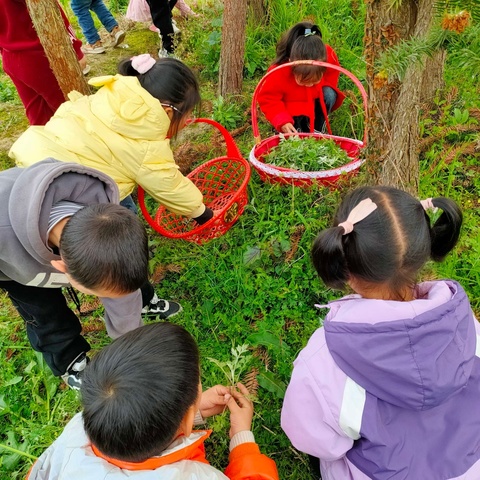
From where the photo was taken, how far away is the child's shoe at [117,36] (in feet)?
15.5

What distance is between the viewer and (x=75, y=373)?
2174 mm

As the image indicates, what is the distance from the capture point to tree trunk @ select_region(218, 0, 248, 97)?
332cm

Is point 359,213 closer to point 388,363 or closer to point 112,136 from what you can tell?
point 388,363

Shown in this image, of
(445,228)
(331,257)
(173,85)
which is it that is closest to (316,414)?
(331,257)

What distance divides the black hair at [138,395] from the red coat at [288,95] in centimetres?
236

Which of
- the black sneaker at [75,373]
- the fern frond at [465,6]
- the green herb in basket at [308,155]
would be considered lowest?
the black sneaker at [75,373]

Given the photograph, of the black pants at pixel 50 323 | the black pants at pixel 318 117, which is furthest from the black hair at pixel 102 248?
the black pants at pixel 318 117

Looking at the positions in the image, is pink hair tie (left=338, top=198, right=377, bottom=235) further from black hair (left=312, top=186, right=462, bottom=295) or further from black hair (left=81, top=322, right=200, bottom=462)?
black hair (left=81, top=322, right=200, bottom=462)

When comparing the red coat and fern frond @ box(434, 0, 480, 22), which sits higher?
fern frond @ box(434, 0, 480, 22)

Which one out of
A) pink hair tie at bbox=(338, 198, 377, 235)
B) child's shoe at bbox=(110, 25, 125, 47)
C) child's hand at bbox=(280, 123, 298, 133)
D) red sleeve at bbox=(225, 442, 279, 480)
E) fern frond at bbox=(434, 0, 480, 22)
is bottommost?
red sleeve at bbox=(225, 442, 279, 480)

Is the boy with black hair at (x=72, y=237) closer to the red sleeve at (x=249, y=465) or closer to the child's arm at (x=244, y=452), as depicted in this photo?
the child's arm at (x=244, y=452)

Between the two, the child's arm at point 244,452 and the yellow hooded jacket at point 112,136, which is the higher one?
the yellow hooded jacket at point 112,136

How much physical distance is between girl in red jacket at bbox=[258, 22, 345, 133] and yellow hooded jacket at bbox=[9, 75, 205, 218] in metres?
1.32

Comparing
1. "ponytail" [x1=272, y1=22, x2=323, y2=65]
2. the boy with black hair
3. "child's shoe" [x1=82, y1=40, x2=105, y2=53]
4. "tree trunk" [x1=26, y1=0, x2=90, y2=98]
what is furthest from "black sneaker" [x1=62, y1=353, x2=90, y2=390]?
"child's shoe" [x1=82, y1=40, x2=105, y2=53]
